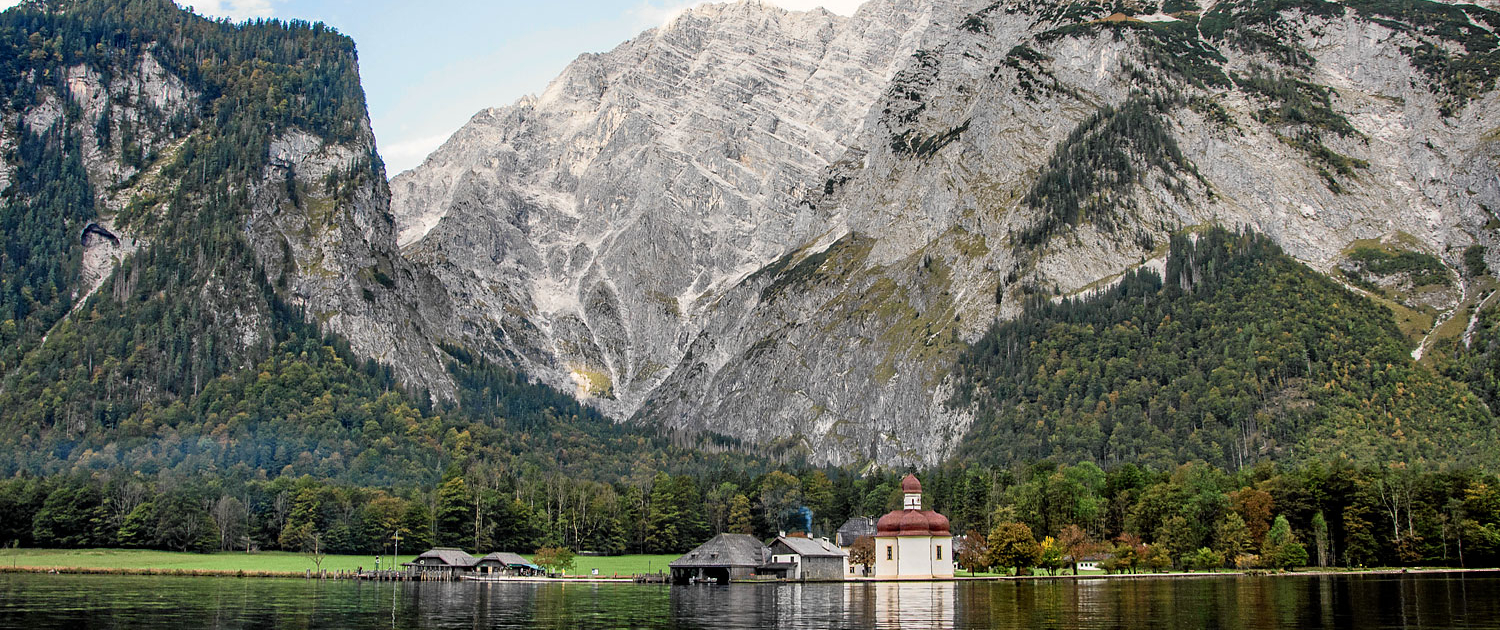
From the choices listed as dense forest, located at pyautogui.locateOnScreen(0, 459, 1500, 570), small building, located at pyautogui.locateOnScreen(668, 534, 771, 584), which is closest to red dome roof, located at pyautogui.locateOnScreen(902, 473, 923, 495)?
dense forest, located at pyautogui.locateOnScreen(0, 459, 1500, 570)

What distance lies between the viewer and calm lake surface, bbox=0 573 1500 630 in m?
65.9

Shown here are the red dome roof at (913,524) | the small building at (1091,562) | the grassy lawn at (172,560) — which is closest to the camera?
the red dome roof at (913,524)

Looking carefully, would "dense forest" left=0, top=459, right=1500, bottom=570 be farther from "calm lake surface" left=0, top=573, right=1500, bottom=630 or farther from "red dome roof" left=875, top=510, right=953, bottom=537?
"calm lake surface" left=0, top=573, right=1500, bottom=630

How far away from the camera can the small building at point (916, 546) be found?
402ft

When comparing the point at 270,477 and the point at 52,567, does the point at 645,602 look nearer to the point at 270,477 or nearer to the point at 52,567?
the point at 52,567

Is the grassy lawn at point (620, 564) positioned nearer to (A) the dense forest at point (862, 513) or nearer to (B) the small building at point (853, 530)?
(A) the dense forest at point (862, 513)

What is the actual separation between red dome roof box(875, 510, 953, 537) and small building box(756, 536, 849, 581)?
10.1 meters

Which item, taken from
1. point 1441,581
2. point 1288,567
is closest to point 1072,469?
point 1288,567

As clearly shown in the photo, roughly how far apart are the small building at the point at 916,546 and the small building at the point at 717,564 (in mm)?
14872

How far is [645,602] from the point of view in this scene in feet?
297

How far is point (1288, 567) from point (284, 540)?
11404 centimetres

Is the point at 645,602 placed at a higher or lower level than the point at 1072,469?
lower

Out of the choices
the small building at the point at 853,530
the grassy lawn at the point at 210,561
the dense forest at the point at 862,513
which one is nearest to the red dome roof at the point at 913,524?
the dense forest at the point at 862,513

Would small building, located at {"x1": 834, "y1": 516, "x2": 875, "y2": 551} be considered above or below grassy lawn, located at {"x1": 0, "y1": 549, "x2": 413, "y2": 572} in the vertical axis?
above
